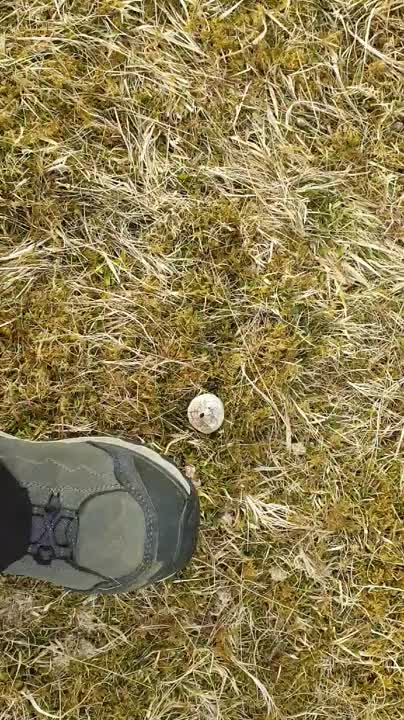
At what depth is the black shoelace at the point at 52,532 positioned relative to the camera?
2631 millimetres

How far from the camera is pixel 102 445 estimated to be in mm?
2660

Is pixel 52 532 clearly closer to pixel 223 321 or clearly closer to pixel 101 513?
pixel 101 513

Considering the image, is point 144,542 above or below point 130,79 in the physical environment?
below

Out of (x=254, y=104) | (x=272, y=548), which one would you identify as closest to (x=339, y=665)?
(x=272, y=548)

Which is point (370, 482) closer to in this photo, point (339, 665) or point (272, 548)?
point (272, 548)

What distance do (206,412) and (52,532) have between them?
0.67 metres

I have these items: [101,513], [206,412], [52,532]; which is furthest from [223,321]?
[52,532]

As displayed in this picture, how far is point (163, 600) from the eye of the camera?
2705mm

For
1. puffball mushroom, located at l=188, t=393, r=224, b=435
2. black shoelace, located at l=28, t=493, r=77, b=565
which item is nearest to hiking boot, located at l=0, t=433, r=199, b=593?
black shoelace, located at l=28, t=493, r=77, b=565

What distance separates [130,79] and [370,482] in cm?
164

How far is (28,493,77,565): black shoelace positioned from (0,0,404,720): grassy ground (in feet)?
0.61

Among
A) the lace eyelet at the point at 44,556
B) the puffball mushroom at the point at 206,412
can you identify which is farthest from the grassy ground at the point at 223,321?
the lace eyelet at the point at 44,556

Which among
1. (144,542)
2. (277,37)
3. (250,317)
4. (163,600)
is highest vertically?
(277,37)

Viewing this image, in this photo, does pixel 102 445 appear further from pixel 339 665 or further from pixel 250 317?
pixel 339 665
